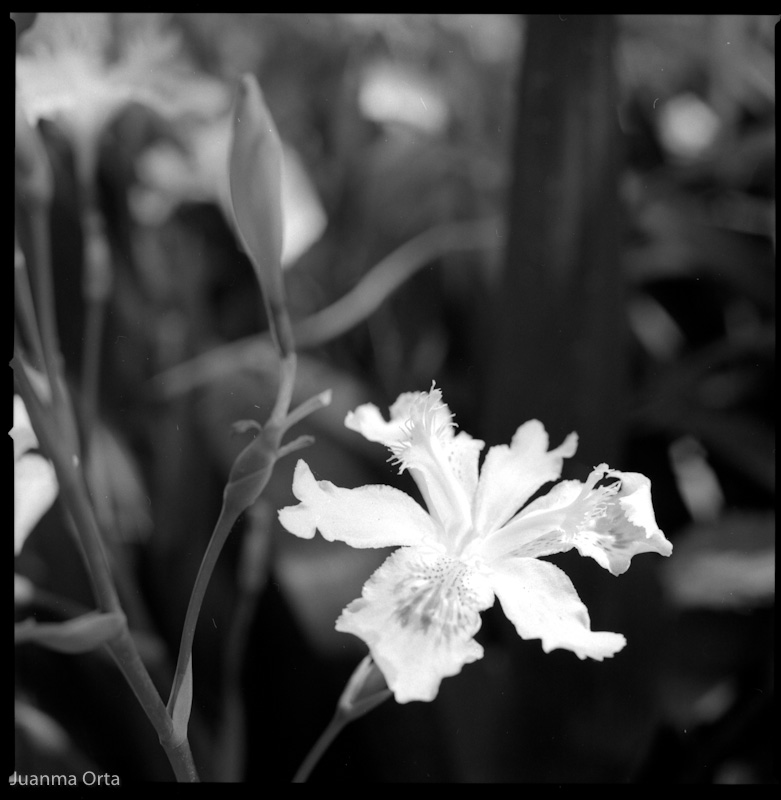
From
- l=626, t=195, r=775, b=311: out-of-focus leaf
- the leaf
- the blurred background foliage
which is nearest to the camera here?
the leaf

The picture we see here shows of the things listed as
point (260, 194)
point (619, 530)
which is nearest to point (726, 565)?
point (619, 530)

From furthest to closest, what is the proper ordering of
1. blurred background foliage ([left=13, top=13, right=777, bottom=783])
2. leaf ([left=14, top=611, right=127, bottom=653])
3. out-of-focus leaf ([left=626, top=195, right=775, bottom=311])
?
out-of-focus leaf ([left=626, top=195, right=775, bottom=311])
blurred background foliage ([left=13, top=13, right=777, bottom=783])
leaf ([left=14, top=611, right=127, bottom=653])

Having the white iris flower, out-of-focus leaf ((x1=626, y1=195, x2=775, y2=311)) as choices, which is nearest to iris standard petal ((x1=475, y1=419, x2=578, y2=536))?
the white iris flower

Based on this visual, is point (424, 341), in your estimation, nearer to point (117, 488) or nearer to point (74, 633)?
point (117, 488)

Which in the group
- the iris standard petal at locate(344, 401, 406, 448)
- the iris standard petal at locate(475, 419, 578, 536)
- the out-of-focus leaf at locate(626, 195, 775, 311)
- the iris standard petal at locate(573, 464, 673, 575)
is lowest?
the iris standard petal at locate(573, 464, 673, 575)

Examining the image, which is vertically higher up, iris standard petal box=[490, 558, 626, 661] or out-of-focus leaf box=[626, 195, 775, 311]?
out-of-focus leaf box=[626, 195, 775, 311]

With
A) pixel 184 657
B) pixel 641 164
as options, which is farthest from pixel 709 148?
pixel 184 657

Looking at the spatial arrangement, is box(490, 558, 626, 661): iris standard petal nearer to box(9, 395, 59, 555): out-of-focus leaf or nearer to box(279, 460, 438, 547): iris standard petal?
box(279, 460, 438, 547): iris standard petal
